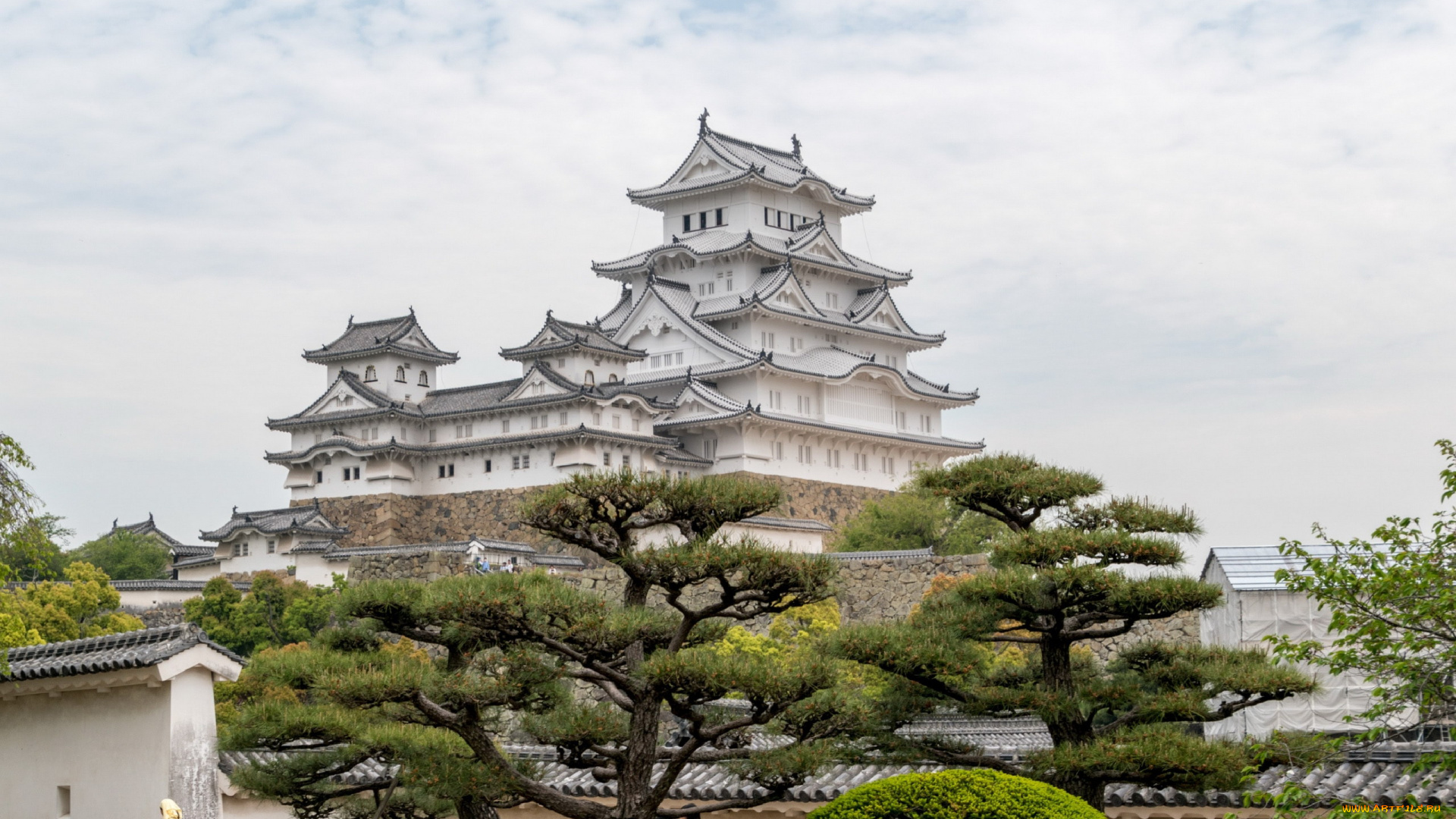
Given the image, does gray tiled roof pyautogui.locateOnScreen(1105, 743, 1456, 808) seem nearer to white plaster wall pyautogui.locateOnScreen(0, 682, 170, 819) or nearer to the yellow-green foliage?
white plaster wall pyautogui.locateOnScreen(0, 682, 170, 819)

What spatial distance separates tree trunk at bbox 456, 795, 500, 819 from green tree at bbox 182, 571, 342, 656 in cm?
1927

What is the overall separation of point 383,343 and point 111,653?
104ft

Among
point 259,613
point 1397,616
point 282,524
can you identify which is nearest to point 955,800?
point 1397,616

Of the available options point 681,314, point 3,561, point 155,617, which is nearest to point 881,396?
point 681,314

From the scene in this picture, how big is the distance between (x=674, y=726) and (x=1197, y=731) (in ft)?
21.2

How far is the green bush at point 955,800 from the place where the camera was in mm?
9398

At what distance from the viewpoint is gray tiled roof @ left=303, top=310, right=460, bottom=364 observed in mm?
43094

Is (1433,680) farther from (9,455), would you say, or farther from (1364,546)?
(9,455)

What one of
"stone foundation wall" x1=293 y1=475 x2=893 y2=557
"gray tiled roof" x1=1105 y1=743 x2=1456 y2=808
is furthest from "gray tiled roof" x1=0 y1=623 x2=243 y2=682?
"stone foundation wall" x1=293 y1=475 x2=893 y2=557

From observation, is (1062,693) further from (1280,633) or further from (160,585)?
(160,585)

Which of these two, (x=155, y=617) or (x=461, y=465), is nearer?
(x=155, y=617)

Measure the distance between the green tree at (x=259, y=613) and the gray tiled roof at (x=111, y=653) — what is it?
1872cm

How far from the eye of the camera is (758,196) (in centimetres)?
4919

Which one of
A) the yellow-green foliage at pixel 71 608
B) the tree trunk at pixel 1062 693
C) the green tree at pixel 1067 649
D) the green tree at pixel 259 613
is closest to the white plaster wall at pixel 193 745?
the green tree at pixel 1067 649
